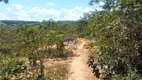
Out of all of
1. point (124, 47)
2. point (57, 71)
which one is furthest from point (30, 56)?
point (124, 47)

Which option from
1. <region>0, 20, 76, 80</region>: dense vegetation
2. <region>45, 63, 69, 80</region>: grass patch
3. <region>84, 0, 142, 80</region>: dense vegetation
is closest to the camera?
<region>0, 20, 76, 80</region>: dense vegetation

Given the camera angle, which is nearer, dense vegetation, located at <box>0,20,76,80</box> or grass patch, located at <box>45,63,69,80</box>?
dense vegetation, located at <box>0,20,76,80</box>

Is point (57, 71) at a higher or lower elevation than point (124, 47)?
lower

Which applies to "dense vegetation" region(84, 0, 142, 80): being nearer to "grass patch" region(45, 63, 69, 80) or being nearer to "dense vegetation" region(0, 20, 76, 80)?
"dense vegetation" region(0, 20, 76, 80)

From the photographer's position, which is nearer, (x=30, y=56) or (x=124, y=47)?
(x=124, y=47)

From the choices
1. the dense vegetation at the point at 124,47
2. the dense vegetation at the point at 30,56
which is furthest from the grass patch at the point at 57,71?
the dense vegetation at the point at 124,47

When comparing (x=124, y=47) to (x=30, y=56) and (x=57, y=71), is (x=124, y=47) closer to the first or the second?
(x=57, y=71)

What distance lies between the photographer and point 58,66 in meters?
12.6

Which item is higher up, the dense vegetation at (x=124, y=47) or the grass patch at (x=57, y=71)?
the dense vegetation at (x=124, y=47)

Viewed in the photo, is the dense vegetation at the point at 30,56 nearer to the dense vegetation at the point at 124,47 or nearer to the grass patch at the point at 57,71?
the grass patch at the point at 57,71

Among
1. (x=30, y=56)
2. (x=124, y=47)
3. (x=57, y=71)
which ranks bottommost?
(x=57, y=71)

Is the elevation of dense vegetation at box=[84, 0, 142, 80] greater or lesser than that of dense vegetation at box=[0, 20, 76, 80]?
greater

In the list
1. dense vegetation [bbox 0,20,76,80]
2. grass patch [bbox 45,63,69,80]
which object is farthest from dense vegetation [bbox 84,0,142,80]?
grass patch [bbox 45,63,69,80]

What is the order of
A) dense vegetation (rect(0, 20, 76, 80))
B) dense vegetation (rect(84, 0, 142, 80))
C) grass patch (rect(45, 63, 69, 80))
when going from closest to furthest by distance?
dense vegetation (rect(0, 20, 76, 80))
dense vegetation (rect(84, 0, 142, 80))
grass patch (rect(45, 63, 69, 80))
